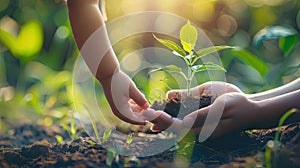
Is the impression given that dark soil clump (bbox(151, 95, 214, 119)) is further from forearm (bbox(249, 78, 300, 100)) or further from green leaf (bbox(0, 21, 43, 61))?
green leaf (bbox(0, 21, 43, 61))

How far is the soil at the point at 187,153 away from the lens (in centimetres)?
104

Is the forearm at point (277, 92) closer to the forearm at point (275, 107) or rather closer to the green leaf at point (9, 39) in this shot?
the forearm at point (275, 107)

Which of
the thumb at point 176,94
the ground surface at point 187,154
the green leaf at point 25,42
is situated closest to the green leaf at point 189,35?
the thumb at point 176,94

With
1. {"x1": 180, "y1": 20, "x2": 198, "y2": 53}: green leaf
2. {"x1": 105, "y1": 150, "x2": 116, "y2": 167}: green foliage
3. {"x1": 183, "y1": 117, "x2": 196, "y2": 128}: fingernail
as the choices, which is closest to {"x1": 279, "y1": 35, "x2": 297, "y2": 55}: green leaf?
{"x1": 180, "y1": 20, "x2": 198, "y2": 53}: green leaf

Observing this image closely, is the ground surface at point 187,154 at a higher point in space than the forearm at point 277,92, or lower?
lower

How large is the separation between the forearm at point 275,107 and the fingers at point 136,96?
0.27 meters

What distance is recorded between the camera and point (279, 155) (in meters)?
1.03

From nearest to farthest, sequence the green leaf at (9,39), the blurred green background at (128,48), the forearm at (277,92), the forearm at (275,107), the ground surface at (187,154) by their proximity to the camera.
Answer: the ground surface at (187,154)
the forearm at (275,107)
the forearm at (277,92)
the blurred green background at (128,48)
the green leaf at (9,39)

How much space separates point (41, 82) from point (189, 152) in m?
1.32

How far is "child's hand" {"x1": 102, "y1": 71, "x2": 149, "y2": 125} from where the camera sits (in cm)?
109

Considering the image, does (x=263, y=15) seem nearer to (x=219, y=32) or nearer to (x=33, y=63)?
(x=219, y=32)

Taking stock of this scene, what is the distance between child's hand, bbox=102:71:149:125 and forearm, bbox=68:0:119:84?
2cm

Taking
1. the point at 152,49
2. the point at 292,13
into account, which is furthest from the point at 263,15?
the point at 152,49

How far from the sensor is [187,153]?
1127mm
